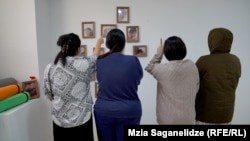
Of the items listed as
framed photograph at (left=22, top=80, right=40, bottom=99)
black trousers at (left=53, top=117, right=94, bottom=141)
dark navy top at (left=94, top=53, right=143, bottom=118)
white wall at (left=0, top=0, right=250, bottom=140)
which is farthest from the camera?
white wall at (left=0, top=0, right=250, bottom=140)

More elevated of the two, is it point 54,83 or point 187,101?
point 54,83

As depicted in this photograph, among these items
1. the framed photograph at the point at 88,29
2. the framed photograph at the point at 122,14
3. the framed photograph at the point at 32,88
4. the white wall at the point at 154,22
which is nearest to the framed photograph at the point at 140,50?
the white wall at the point at 154,22

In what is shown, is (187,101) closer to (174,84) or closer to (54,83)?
(174,84)

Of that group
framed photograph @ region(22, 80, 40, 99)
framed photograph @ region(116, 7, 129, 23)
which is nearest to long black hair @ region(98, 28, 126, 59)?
framed photograph @ region(22, 80, 40, 99)

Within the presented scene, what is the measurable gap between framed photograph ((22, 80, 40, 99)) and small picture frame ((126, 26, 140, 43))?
113 centimetres

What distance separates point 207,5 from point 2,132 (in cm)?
247

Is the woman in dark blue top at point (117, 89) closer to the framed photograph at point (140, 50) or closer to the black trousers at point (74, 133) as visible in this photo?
the black trousers at point (74, 133)

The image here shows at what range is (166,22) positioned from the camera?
253cm

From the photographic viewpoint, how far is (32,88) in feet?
6.61

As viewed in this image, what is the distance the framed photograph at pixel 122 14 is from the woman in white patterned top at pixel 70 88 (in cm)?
102

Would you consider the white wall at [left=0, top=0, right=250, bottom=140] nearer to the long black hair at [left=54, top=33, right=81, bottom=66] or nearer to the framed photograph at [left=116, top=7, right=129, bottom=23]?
the framed photograph at [left=116, top=7, right=129, bottom=23]

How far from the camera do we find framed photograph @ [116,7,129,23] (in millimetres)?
2467

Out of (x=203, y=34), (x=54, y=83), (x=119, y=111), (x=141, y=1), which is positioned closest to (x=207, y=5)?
(x=203, y=34)

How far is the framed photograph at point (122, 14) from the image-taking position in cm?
247
